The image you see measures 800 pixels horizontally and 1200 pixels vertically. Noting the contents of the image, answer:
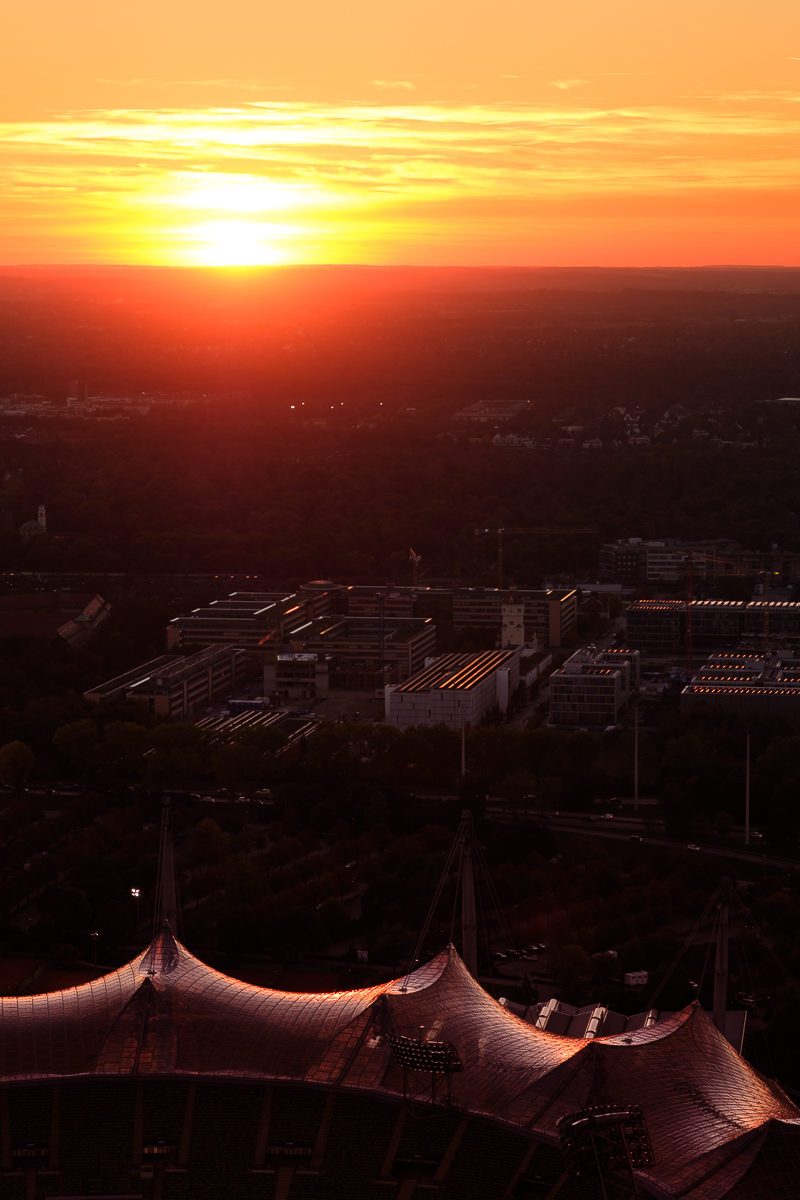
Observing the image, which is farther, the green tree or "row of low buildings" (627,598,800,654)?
"row of low buildings" (627,598,800,654)

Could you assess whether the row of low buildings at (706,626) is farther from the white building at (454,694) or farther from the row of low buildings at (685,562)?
the row of low buildings at (685,562)

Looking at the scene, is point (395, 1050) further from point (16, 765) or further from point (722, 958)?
point (16, 765)

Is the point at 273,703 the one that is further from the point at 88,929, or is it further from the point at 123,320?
the point at 123,320

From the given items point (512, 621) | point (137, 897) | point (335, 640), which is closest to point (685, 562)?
point (512, 621)

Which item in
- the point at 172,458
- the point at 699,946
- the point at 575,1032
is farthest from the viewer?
the point at 172,458

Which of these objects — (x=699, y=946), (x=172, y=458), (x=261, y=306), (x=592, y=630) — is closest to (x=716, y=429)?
(x=172, y=458)

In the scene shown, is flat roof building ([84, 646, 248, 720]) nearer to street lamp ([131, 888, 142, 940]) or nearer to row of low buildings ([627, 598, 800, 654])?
row of low buildings ([627, 598, 800, 654])

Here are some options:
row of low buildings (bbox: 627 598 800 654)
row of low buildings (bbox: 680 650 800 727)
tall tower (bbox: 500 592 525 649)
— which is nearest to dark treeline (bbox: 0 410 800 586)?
tall tower (bbox: 500 592 525 649)

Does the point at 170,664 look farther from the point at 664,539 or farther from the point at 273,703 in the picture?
the point at 664,539

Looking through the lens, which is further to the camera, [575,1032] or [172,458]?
[172,458]

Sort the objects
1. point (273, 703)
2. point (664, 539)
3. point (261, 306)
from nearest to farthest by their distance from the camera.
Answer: point (273, 703), point (664, 539), point (261, 306)
